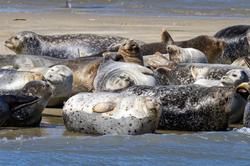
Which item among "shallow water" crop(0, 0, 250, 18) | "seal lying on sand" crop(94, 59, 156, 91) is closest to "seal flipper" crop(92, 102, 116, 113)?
"seal lying on sand" crop(94, 59, 156, 91)

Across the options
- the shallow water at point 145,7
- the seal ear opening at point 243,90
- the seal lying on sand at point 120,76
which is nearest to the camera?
the seal ear opening at point 243,90

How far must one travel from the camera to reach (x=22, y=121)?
23.0 feet

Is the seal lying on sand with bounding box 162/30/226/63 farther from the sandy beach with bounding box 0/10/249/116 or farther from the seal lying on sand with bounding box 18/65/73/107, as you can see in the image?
the seal lying on sand with bounding box 18/65/73/107

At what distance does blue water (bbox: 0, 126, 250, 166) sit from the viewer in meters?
6.05

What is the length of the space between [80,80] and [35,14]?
37.1 ft

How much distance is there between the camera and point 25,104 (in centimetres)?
686

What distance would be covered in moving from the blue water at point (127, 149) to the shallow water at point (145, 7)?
1371 centimetres

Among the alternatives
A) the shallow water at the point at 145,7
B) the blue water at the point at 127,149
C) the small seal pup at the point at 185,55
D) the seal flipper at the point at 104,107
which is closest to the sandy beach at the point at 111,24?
the shallow water at the point at 145,7

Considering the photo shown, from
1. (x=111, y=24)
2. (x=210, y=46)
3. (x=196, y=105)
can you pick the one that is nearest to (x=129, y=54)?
(x=210, y=46)

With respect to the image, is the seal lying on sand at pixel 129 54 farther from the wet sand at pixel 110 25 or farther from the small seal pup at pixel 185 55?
the wet sand at pixel 110 25

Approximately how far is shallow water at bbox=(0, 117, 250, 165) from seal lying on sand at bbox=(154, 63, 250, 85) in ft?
5.04

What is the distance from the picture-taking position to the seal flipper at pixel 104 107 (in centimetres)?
668

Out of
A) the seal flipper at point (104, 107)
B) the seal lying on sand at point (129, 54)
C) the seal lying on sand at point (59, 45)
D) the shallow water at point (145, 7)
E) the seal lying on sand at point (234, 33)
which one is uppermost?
the seal flipper at point (104, 107)

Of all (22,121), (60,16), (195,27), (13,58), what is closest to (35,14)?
(60,16)
